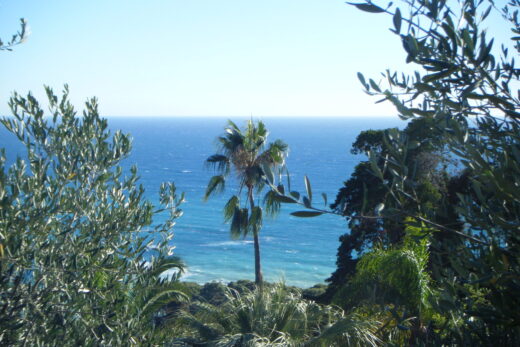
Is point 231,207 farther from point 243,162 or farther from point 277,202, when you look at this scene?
point 277,202

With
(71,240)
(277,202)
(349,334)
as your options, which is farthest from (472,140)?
(349,334)

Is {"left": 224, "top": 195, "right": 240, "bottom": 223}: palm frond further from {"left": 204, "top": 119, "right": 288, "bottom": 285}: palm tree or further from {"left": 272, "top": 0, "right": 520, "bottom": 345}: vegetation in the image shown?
{"left": 272, "top": 0, "right": 520, "bottom": 345}: vegetation

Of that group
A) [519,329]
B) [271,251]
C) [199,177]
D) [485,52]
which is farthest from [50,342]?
[199,177]

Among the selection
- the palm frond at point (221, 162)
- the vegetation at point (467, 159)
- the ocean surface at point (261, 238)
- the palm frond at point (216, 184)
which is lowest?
the ocean surface at point (261, 238)

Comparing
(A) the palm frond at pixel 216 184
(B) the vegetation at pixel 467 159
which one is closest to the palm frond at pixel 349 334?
(B) the vegetation at pixel 467 159

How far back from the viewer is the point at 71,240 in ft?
13.9

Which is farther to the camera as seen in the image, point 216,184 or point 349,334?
point 216,184

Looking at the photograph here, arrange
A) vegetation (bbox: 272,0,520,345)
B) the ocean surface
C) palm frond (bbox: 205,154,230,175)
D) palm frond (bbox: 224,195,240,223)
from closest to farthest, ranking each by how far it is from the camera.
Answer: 1. vegetation (bbox: 272,0,520,345)
2. palm frond (bbox: 224,195,240,223)
3. palm frond (bbox: 205,154,230,175)
4. the ocean surface

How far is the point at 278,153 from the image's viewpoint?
16.3m

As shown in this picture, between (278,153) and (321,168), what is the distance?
68316mm

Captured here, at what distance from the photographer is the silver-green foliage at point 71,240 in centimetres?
390

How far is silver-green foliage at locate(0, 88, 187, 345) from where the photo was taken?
12.8 feet

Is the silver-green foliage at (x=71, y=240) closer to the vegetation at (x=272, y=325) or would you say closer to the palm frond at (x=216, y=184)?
the vegetation at (x=272, y=325)

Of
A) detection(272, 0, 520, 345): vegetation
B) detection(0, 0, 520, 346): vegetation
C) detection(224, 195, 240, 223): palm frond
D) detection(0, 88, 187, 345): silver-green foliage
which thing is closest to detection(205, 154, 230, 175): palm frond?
detection(224, 195, 240, 223): palm frond
